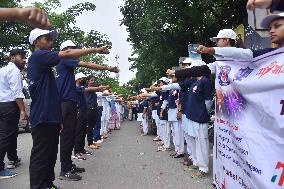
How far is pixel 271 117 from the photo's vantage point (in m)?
3.32

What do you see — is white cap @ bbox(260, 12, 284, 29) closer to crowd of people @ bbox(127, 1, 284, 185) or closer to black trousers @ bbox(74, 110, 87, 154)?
crowd of people @ bbox(127, 1, 284, 185)

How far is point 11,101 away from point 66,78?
139cm

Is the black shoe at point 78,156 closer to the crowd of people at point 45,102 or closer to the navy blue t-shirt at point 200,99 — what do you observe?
the crowd of people at point 45,102

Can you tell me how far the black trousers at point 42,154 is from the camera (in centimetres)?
528

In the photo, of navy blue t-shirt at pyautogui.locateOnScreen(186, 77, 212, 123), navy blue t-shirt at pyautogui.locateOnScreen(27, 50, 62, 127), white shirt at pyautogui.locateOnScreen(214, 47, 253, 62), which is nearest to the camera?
white shirt at pyautogui.locateOnScreen(214, 47, 253, 62)

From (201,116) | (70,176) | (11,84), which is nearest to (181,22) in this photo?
(201,116)

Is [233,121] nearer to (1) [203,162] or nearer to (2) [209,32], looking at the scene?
(1) [203,162]

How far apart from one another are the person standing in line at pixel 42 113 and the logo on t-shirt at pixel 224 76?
1.96 m

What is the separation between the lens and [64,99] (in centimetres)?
716

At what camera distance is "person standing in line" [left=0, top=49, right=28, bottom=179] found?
24.8 feet

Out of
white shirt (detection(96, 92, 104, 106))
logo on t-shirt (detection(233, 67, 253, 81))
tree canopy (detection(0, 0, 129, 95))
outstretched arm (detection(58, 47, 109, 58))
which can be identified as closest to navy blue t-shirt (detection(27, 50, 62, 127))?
outstretched arm (detection(58, 47, 109, 58))

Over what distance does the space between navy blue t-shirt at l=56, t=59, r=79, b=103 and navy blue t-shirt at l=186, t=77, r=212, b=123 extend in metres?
2.06

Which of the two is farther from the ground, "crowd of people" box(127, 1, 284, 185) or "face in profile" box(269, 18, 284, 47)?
"face in profile" box(269, 18, 284, 47)

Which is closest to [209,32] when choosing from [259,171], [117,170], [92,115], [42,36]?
[92,115]
